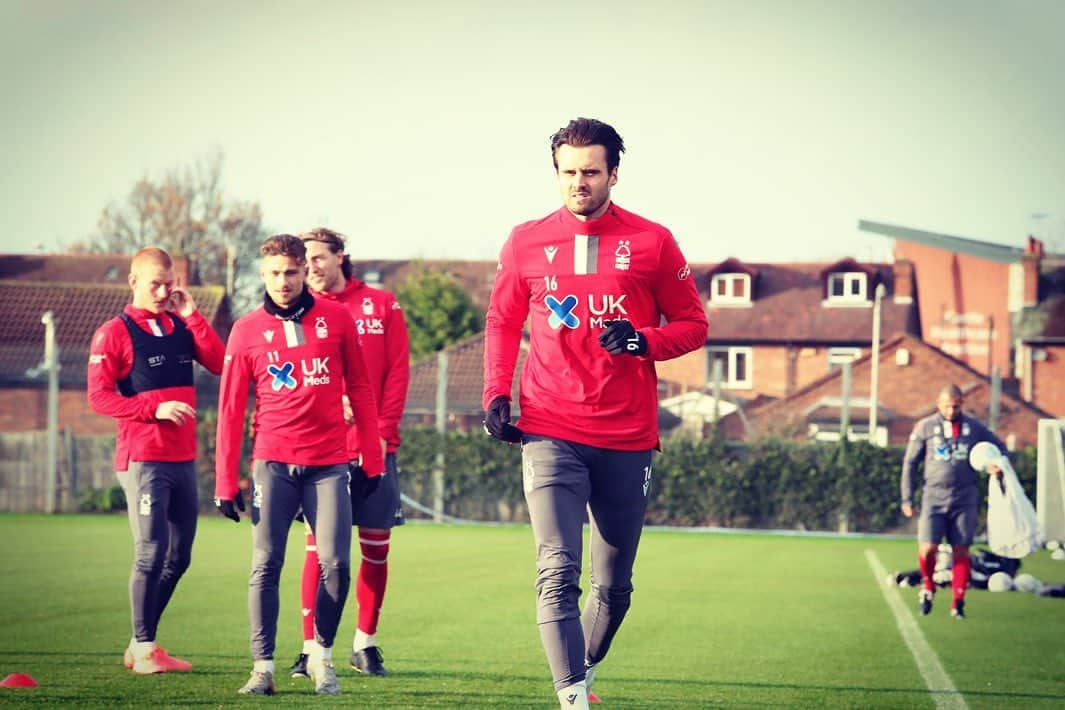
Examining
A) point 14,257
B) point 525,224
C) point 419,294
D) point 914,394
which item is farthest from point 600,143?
point 14,257

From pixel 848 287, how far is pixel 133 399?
48825mm

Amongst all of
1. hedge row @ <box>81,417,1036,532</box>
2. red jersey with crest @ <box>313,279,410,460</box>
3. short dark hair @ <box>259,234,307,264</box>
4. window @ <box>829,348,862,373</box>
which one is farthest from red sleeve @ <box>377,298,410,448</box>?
window @ <box>829,348,862,373</box>

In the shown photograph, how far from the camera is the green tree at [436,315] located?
52188mm

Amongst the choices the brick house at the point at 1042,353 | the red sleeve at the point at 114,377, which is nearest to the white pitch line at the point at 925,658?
the red sleeve at the point at 114,377

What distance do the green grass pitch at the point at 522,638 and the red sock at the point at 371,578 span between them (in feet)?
1.11

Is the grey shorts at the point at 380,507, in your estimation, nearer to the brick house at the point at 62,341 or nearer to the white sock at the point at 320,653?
the white sock at the point at 320,653

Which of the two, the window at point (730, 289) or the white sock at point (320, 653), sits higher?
the window at point (730, 289)

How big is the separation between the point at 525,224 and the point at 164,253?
275cm

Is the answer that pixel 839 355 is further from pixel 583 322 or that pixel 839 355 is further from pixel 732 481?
pixel 583 322

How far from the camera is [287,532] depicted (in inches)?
295

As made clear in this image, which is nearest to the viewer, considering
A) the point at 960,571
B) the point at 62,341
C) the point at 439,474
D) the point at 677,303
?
the point at 677,303

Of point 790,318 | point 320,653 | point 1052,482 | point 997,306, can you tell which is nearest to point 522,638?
point 320,653

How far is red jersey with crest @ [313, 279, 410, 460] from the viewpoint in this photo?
858 centimetres

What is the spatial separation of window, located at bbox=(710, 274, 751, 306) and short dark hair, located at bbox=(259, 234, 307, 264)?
158 ft
